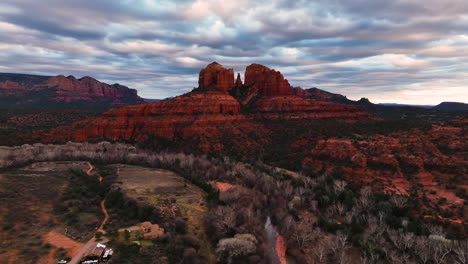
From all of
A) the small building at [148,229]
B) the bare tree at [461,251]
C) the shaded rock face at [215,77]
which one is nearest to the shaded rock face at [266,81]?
the shaded rock face at [215,77]

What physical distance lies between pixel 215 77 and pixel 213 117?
40652 mm

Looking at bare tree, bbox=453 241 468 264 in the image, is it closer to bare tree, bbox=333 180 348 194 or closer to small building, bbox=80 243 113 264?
bare tree, bbox=333 180 348 194

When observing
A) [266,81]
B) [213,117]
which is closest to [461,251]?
[213,117]

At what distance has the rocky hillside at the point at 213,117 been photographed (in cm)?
9988

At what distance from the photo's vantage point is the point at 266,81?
5605 inches

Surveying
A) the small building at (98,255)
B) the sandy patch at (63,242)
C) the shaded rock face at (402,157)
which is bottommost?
the sandy patch at (63,242)

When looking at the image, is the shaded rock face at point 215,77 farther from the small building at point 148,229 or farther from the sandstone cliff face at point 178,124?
the small building at point 148,229

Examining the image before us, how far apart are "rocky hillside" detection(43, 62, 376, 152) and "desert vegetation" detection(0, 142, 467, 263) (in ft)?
93.3

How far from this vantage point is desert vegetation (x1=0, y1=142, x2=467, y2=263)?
3539cm

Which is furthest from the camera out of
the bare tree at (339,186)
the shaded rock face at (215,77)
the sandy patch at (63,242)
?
the shaded rock face at (215,77)

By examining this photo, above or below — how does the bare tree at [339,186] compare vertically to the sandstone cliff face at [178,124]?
below

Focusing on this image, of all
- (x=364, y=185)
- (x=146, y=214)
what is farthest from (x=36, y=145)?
(x=364, y=185)

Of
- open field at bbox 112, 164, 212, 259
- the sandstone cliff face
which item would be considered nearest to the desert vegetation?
open field at bbox 112, 164, 212, 259

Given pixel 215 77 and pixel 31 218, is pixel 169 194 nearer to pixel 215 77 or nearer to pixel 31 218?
pixel 31 218
